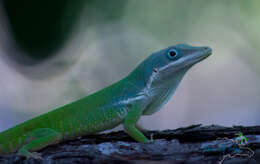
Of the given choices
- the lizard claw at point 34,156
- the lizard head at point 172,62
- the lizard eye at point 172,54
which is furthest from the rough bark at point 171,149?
the lizard eye at point 172,54

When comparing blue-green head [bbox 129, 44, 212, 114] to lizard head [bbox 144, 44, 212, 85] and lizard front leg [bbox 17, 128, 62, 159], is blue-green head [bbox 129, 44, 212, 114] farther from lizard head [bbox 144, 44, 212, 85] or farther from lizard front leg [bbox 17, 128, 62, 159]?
lizard front leg [bbox 17, 128, 62, 159]

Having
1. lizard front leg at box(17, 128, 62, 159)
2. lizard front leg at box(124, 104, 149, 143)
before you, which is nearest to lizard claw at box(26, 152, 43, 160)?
lizard front leg at box(17, 128, 62, 159)

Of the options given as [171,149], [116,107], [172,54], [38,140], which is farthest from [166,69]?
[38,140]

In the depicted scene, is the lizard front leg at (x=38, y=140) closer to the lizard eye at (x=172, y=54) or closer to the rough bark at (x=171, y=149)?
the rough bark at (x=171, y=149)

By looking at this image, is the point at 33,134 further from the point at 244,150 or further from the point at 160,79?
the point at 244,150

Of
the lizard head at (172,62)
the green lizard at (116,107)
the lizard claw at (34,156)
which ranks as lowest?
the lizard claw at (34,156)

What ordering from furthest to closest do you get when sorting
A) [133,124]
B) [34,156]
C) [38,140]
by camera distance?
[133,124]
[38,140]
[34,156]

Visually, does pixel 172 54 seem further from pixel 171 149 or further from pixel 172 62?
pixel 171 149

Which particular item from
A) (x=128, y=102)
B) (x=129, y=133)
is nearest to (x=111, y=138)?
(x=129, y=133)
